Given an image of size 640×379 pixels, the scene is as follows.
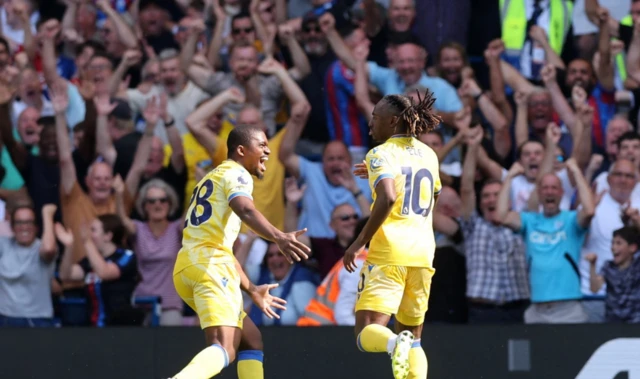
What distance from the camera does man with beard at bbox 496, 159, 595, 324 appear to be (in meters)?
9.69

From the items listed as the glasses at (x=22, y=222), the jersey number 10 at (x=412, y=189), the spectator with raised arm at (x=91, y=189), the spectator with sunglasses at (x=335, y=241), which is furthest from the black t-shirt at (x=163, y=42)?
the jersey number 10 at (x=412, y=189)

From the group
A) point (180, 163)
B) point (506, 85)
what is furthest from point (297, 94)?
point (506, 85)

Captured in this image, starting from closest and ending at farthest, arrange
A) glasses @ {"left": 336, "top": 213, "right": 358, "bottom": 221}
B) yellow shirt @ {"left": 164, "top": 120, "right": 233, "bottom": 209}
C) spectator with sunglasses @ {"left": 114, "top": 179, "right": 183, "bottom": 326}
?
glasses @ {"left": 336, "top": 213, "right": 358, "bottom": 221}
spectator with sunglasses @ {"left": 114, "top": 179, "right": 183, "bottom": 326}
yellow shirt @ {"left": 164, "top": 120, "right": 233, "bottom": 209}

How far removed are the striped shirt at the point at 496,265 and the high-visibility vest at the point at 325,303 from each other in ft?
3.82

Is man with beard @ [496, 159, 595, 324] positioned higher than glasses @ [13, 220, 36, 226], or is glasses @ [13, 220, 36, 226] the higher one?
glasses @ [13, 220, 36, 226]

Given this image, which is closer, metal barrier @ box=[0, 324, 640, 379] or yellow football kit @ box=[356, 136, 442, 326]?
yellow football kit @ box=[356, 136, 442, 326]

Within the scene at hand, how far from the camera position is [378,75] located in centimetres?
1070

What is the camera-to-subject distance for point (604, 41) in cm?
1048

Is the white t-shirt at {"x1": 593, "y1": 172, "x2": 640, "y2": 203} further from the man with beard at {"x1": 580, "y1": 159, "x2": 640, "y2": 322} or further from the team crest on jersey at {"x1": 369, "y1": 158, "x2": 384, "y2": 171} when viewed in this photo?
the team crest on jersey at {"x1": 369, "y1": 158, "x2": 384, "y2": 171}

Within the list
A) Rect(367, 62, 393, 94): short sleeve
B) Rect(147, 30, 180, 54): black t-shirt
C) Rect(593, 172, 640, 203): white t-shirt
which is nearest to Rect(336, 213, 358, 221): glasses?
Rect(367, 62, 393, 94): short sleeve

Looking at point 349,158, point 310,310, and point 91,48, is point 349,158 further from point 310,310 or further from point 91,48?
point 91,48

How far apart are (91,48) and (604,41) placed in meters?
4.95

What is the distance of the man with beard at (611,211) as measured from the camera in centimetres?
974

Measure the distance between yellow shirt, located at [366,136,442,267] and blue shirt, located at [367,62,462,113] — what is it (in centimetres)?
360
